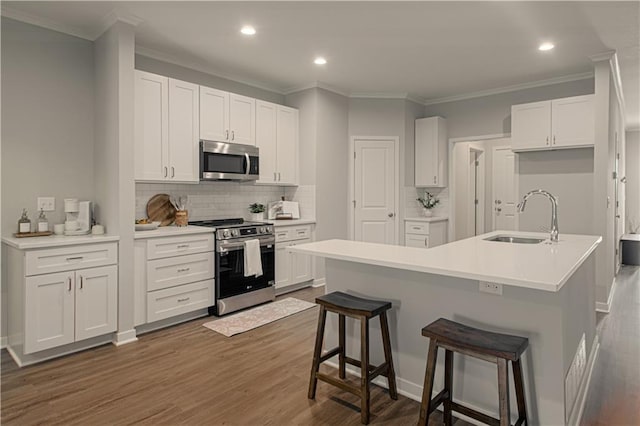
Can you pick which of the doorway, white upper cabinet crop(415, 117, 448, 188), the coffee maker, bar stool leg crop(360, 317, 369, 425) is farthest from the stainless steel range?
white upper cabinet crop(415, 117, 448, 188)

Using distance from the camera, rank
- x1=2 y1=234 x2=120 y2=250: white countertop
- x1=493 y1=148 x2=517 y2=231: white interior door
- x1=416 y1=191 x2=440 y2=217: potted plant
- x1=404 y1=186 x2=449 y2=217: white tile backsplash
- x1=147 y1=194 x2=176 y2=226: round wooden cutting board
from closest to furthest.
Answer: x1=2 y1=234 x2=120 y2=250: white countertop
x1=147 y1=194 x2=176 y2=226: round wooden cutting board
x1=404 y1=186 x2=449 y2=217: white tile backsplash
x1=416 y1=191 x2=440 y2=217: potted plant
x1=493 y1=148 x2=517 y2=231: white interior door

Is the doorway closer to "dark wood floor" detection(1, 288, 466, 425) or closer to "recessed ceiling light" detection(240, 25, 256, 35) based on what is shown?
"recessed ceiling light" detection(240, 25, 256, 35)

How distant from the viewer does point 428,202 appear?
6250 mm

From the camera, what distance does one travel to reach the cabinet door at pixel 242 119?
4.50 metres

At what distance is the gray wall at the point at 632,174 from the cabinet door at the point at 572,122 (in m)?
5.61

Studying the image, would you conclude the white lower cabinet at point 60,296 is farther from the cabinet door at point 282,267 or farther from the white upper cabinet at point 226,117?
the cabinet door at point 282,267

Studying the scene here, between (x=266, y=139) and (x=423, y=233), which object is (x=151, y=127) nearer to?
(x=266, y=139)

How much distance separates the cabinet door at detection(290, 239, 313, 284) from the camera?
16.4 ft

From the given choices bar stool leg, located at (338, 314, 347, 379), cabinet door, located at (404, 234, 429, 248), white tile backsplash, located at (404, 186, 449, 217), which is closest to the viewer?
bar stool leg, located at (338, 314, 347, 379)

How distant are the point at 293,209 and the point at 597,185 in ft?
11.7

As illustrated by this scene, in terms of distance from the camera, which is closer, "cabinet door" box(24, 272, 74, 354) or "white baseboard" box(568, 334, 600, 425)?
"white baseboard" box(568, 334, 600, 425)

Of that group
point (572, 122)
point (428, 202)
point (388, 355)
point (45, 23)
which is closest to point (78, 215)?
point (45, 23)

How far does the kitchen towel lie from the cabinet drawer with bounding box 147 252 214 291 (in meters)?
0.39

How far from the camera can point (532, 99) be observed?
5238 millimetres
